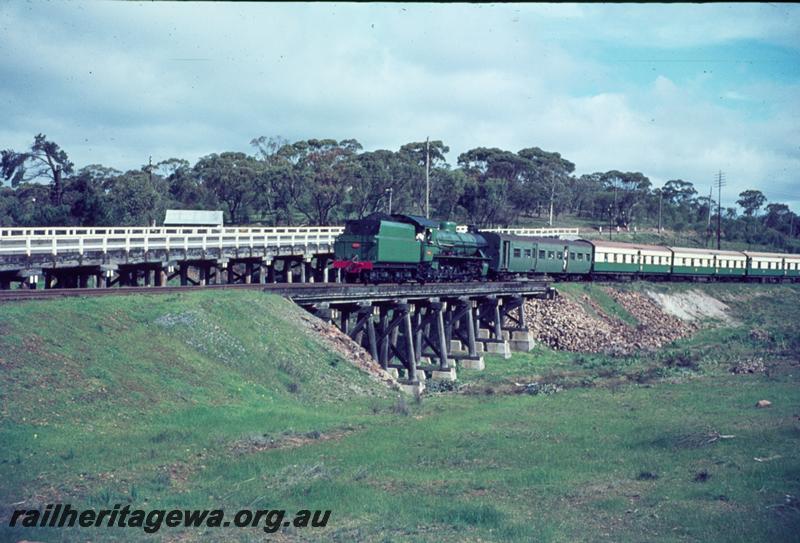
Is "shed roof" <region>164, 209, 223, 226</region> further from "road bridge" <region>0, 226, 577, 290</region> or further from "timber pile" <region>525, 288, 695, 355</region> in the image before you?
"timber pile" <region>525, 288, 695, 355</region>

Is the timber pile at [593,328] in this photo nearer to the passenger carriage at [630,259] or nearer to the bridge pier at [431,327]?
the bridge pier at [431,327]

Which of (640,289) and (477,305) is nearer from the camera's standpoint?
(477,305)

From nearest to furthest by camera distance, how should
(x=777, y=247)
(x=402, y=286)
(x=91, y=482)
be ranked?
(x=91, y=482)
(x=402, y=286)
(x=777, y=247)

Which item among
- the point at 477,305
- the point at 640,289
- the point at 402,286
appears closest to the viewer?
the point at 402,286

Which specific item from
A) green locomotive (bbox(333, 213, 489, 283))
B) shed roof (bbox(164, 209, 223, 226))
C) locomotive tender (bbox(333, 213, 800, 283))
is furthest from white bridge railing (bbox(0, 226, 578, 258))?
shed roof (bbox(164, 209, 223, 226))

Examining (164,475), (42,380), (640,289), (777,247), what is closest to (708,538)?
(164,475)

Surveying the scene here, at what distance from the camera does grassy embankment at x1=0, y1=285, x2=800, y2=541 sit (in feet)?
42.2

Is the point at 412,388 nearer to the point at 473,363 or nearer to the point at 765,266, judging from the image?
the point at 473,363

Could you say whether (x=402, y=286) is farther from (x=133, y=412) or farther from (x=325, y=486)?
(x=325, y=486)

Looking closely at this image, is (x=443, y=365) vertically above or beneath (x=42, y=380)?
beneath

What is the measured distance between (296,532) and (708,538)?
6.06m

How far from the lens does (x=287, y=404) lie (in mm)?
21938

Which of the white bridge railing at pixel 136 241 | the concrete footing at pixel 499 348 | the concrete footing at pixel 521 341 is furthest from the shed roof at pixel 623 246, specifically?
the white bridge railing at pixel 136 241

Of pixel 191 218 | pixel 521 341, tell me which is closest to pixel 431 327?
pixel 521 341
